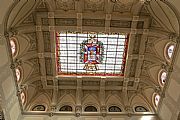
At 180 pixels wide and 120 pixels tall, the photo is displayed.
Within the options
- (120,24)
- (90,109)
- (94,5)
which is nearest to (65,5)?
(94,5)

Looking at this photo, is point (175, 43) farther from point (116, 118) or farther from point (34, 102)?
point (34, 102)

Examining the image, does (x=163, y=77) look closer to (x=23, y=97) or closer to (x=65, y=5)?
(x=65, y=5)

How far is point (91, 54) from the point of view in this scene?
1916 cm

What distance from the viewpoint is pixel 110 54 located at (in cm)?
1942

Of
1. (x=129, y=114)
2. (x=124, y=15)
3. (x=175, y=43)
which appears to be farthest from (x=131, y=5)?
(x=129, y=114)

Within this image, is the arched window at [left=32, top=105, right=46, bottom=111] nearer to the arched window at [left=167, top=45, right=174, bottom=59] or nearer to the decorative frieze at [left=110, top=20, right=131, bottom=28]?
the decorative frieze at [left=110, top=20, right=131, bottom=28]

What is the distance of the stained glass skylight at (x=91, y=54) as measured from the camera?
18500mm

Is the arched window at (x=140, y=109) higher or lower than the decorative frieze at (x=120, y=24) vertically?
lower

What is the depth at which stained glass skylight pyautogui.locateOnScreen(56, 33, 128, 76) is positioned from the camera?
60.7 feet

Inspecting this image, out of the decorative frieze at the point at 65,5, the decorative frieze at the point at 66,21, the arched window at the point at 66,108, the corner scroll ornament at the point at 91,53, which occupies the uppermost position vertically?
the decorative frieze at the point at 65,5

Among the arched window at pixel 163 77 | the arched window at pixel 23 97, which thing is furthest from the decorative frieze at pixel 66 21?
the arched window at pixel 163 77

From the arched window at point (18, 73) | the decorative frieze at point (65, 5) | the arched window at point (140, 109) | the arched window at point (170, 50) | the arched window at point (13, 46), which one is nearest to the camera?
the arched window at point (13, 46)

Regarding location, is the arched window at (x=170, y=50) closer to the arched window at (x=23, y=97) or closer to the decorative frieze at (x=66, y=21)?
the decorative frieze at (x=66, y=21)

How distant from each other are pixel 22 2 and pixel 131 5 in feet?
22.8
